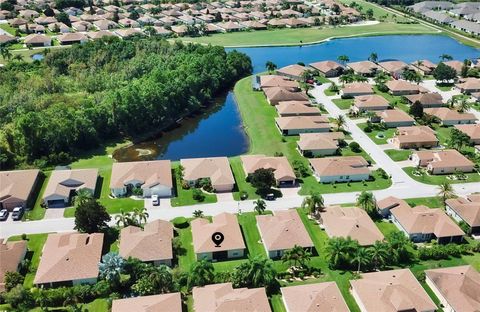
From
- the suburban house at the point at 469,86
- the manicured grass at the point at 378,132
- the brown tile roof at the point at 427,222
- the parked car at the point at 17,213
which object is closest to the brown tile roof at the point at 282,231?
the brown tile roof at the point at 427,222

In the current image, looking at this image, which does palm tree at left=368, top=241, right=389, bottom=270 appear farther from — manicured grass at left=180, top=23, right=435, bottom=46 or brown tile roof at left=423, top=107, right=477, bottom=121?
manicured grass at left=180, top=23, right=435, bottom=46

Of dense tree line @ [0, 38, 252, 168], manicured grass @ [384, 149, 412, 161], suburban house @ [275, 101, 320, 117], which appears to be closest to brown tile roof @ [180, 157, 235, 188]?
dense tree line @ [0, 38, 252, 168]

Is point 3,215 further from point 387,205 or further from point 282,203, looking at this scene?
point 387,205

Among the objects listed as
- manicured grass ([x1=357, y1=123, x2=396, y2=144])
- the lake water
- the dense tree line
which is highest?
the dense tree line

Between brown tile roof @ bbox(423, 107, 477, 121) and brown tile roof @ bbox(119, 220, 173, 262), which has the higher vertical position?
brown tile roof @ bbox(119, 220, 173, 262)

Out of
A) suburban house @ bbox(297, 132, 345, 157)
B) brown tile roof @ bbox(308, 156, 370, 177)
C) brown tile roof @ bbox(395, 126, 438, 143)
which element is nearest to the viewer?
brown tile roof @ bbox(308, 156, 370, 177)

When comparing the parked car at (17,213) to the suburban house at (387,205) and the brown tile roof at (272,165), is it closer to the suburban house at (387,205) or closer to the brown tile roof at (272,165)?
the brown tile roof at (272,165)

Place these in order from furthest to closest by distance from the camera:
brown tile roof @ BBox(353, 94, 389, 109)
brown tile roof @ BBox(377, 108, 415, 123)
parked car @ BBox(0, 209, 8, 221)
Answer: brown tile roof @ BBox(353, 94, 389, 109)
brown tile roof @ BBox(377, 108, 415, 123)
parked car @ BBox(0, 209, 8, 221)
